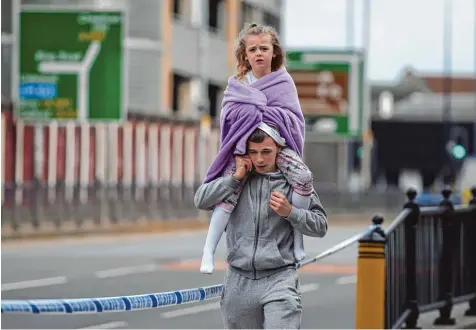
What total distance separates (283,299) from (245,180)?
0.54 m

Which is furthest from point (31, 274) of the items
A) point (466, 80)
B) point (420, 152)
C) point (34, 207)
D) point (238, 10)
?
point (466, 80)

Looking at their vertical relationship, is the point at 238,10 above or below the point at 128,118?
above

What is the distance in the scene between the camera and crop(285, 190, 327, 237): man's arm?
653cm

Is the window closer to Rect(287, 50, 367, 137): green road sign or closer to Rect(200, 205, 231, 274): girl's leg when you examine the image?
Rect(287, 50, 367, 137): green road sign

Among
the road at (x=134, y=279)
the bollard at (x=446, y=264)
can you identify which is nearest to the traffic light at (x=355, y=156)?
the road at (x=134, y=279)

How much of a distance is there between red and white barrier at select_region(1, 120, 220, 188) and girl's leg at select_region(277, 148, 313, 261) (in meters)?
31.7

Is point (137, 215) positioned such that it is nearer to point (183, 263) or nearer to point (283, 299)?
point (183, 263)

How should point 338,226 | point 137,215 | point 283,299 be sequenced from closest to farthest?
point 283,299 → point 137,215 → point 338,226

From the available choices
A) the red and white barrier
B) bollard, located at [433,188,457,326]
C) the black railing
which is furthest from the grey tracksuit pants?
the red and white barrier

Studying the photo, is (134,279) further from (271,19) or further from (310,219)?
(271,19)

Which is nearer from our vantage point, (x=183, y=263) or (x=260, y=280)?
(x=260, y=280)

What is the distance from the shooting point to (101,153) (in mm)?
48469

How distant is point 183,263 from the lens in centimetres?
2556

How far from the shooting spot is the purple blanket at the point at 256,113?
21.6 ft
